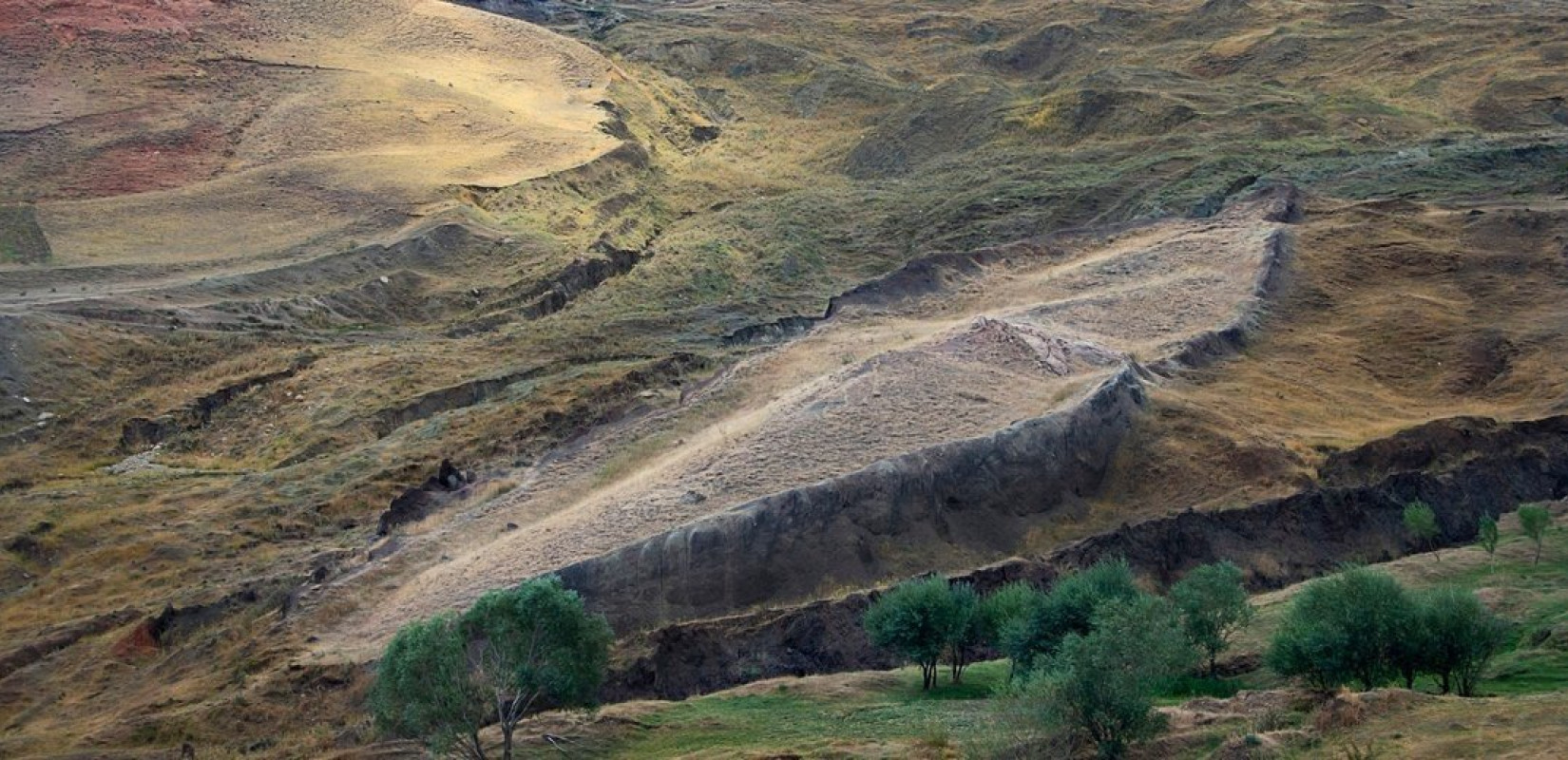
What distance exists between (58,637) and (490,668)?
41.1 ft

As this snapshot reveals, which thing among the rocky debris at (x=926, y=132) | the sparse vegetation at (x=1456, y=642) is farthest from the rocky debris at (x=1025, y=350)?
the rocky debris at (x=926, y=132)

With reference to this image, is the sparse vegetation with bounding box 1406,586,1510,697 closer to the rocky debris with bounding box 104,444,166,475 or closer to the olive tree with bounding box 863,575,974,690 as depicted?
the olive tree with bounding box 863,575,974,690

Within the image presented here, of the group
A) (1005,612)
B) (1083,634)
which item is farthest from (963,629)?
(1083,634)

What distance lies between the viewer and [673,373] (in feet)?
132

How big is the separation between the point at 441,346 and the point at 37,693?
18.7 metres

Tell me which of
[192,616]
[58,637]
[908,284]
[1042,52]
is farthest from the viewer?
[1042,52]

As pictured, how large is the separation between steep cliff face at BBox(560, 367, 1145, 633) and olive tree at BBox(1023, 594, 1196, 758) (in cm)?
846

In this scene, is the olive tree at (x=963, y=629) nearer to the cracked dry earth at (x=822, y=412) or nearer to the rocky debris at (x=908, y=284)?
the cracked dry earth at (x=822, y=412)

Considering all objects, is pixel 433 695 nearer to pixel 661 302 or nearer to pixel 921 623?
pixel 921 623

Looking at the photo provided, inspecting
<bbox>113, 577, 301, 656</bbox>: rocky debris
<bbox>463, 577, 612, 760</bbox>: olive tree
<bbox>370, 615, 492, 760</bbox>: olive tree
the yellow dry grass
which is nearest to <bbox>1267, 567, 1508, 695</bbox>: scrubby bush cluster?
<bbox>463, 577, 612, 760</bbox>: olive tree

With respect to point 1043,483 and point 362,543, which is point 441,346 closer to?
point 362,543

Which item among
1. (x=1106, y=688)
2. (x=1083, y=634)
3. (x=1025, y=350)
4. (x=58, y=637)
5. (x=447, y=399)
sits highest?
(x=447, y=399)

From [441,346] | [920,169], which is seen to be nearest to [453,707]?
[441,346]

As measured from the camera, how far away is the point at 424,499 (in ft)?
112
